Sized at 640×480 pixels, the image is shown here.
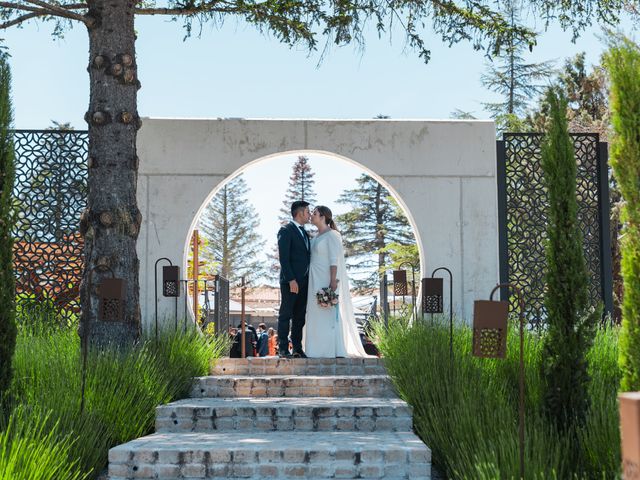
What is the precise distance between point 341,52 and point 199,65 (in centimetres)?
765

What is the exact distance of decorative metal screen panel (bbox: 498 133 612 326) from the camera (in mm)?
9867

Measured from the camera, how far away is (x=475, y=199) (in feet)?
32.7

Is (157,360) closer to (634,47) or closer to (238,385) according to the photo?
(238,385)

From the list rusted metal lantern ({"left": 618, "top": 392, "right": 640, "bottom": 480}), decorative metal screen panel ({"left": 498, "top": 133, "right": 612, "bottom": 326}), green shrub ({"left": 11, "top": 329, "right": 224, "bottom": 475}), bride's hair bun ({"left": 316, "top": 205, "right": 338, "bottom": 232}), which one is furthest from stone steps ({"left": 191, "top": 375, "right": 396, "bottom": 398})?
rusted metal lantern ({"left": 618, "top": 392, "right": 640, "bottom": 480})

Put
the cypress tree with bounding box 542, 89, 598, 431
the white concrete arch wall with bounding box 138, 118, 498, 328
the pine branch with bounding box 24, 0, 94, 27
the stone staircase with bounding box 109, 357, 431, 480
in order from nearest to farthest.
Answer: the cypress tree with bounding box 542, 89, 598, 431 < the stone staircase with bounding box 109, 357, 431, 480 < the pine branch with bounding box 24, 0, 94, 27 < the white concrete arch wall with bounding box 138, 118, 498, 328

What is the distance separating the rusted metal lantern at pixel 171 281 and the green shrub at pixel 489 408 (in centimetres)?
226

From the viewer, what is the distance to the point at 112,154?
25.8 feet

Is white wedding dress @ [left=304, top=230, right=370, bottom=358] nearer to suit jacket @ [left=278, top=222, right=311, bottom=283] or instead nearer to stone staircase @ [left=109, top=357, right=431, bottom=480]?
suit jacket @ [left=278, top=222, right=311, bottom=283]

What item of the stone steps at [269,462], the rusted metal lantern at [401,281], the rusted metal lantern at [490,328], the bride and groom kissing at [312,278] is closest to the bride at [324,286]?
the bride and groom kissing at [312,278]

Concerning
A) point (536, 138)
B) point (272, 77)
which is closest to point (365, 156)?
point (536, 138)

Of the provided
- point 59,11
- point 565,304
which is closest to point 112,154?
point 59,11

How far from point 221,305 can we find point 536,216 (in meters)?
3.76

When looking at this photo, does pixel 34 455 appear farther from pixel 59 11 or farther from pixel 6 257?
pixel 59 11

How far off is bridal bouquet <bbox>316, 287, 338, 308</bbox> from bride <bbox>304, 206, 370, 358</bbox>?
0.18 feet
